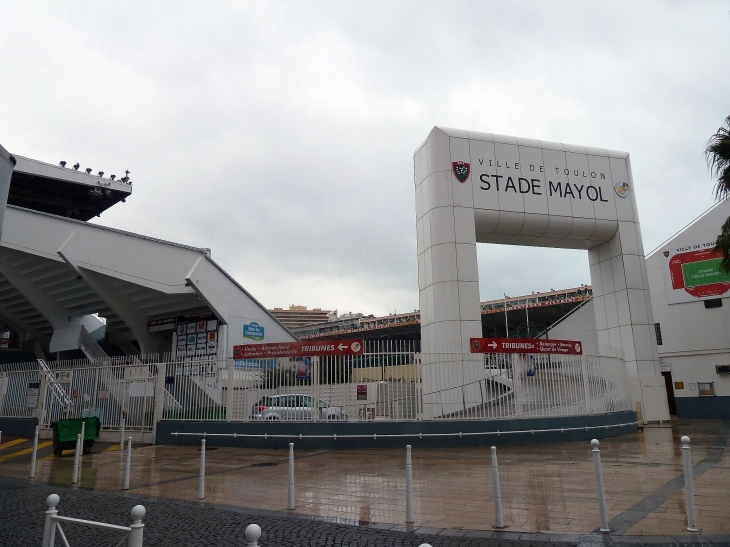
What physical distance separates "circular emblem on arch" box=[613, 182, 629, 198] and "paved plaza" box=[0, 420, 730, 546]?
10.2m

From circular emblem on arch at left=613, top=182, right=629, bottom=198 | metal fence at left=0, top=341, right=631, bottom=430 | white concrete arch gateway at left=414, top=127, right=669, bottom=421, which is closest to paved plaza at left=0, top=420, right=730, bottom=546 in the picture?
metal fence at left=0, top=341, right=631, bottom=430

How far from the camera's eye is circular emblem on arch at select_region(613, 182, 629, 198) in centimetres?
2134

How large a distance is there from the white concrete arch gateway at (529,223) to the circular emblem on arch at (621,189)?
4 centimetres

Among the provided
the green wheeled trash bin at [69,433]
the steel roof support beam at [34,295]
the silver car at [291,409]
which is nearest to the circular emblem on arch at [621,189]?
the silver car at [291,409]

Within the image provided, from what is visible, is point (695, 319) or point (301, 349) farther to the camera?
point (695, 319)

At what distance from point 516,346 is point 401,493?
7.81 meters

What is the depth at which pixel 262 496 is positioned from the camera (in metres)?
8.87

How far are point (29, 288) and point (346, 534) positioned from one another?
101 ft

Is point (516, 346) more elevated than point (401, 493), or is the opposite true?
point (516, 346)

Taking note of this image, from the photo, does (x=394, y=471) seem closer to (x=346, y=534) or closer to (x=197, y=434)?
(x=346, y=534)

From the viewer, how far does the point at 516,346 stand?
15.5 metres

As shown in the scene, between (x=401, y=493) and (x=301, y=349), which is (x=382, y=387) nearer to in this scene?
(x=301, y=349)

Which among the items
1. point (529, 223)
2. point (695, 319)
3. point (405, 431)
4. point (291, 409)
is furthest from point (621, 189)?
point (291, 409)

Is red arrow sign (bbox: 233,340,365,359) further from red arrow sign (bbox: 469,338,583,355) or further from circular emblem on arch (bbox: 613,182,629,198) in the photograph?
circular emblem on arch (bbox: 613,182,629,198)
